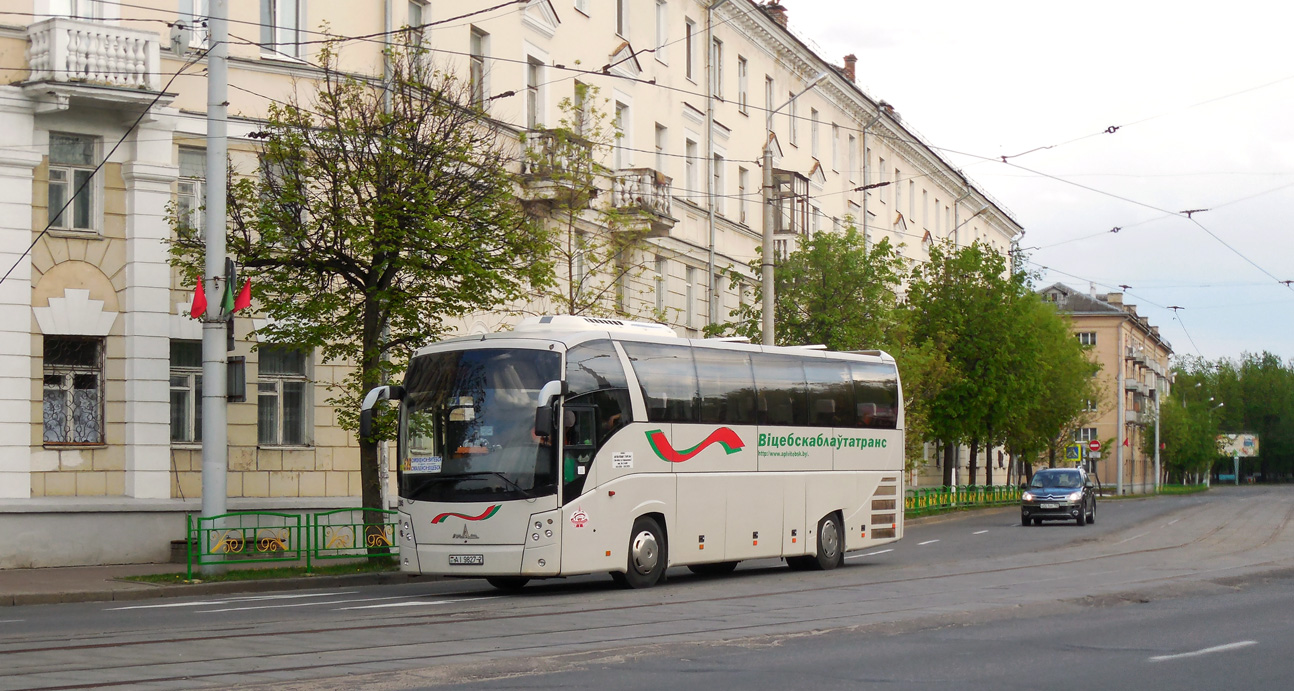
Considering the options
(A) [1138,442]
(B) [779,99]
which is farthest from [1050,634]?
(A) [1138,442]

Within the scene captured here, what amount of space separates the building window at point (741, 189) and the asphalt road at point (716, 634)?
25263 mm

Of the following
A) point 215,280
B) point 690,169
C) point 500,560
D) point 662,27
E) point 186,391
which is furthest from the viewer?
point 690,169

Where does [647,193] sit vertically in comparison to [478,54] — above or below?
below

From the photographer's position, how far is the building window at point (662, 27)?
40312 mm

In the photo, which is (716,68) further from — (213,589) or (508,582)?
(213,589)

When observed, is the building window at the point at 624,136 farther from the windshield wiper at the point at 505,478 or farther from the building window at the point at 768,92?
the windshield wiper at the point at 505,478

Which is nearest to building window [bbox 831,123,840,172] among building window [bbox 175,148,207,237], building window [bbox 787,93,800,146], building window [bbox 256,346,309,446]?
building window [bbox 787,93,800,146]

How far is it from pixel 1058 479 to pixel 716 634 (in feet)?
101

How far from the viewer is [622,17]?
38.4m

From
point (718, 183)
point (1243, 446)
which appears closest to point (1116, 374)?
point (1243, 446)

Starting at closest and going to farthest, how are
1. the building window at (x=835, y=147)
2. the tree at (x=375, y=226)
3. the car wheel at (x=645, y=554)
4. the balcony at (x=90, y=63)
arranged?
the car wheel at (x=645, y=554)
the tree at (x=375, y=226)
the balcony at (x=90, y=63)
the building window at (x=835, y=147)

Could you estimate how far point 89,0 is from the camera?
24.0 metres

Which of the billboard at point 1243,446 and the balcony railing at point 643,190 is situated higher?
the balcony railing at point 643,190

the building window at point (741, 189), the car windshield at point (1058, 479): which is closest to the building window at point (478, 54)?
the building window at point (741, 189)
